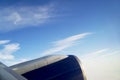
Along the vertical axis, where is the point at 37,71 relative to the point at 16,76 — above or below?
above

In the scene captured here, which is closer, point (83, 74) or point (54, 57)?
point (83, 74)

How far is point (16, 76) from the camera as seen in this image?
8078mm

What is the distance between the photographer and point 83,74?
21.7 m

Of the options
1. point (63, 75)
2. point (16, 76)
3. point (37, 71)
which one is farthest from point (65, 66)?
point (16, 76)

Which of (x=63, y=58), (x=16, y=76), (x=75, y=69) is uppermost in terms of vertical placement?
(x=63, y=58)

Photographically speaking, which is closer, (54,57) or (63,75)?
(63,75)

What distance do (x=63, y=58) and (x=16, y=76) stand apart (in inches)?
Result: 601

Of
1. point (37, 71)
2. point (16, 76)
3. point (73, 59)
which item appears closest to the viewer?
point (16, 76)

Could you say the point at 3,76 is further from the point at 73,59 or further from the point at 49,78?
the point at 73,59

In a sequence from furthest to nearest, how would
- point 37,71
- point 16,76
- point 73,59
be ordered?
point 73,59
point 37,71
point 16,76

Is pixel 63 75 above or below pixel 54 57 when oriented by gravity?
below

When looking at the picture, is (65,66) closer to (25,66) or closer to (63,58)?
(63,58)

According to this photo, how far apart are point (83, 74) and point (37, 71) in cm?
467

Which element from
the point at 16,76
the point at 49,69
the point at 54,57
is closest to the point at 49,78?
the point at 49,69
